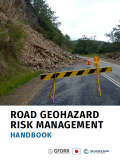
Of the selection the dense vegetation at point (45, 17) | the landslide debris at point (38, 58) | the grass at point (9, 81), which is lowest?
the grass at point (9, 81)

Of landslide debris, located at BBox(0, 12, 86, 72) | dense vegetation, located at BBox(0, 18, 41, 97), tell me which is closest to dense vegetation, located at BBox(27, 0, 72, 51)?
landslide debris, located at BBox(0, 12, 86, 72)

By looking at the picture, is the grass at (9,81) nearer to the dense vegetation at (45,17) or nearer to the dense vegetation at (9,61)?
the dense vegetation at (9,61)

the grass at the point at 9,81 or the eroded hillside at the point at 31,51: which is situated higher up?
the eroded hillside at the point at 31,51

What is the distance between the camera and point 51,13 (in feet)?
108

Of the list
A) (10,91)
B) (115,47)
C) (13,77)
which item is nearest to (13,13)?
(13,77)

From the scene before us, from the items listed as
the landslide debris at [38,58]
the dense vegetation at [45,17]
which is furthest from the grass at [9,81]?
the dense vegetation at [45,17]

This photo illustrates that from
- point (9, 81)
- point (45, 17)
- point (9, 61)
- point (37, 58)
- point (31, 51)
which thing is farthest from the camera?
point (45, 17)

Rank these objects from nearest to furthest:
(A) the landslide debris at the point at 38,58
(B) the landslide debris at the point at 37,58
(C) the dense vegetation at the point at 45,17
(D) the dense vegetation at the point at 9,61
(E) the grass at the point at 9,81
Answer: (E) the grass at the point at 9,81 → (D) the dense vegetation at the point at 9,61 → (B) the landslide debris at the point at 37,58 → (A) the landslide debris at the point at 38,58 → (C) the dense vegetation at the point at 45,17

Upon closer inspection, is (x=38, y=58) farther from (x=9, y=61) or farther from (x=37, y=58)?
(x=9, y=61)

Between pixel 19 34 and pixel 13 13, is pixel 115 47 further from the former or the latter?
pixel 19 34

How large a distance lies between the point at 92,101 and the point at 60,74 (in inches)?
65.9

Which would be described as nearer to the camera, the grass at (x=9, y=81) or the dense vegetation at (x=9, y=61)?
the grass at (x=9, y=81)

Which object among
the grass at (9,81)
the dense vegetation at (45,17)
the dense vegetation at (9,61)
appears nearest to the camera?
the grass at (9,81)

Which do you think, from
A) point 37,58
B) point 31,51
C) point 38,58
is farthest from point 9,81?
point 31,51
